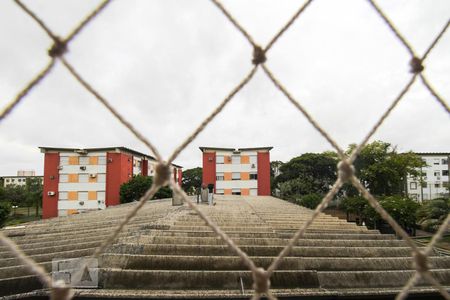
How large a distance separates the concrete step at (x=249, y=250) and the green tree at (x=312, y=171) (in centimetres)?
2480

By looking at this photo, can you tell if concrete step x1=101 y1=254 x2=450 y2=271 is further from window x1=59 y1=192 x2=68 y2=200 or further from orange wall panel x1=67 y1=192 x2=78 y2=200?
window x1=59 y1=192 x2=68 y2=200

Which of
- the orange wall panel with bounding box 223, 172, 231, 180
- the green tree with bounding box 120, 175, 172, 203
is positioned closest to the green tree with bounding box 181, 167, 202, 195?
the orange wall panel with bounding box 223, 172, 231, 180

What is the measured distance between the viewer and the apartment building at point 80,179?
914 inches

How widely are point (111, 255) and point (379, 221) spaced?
1556 centimetres

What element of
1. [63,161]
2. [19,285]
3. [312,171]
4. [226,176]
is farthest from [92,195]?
[19,285]

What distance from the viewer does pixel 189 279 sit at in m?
2.61

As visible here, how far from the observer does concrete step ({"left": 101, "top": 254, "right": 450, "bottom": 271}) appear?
2926 mm

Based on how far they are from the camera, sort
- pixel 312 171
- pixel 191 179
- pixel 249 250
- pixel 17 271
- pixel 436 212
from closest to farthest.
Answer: pixel 17 271 → pixel 249 250 → pixel 436 212 → pixel 312 171 → pixel 191 179

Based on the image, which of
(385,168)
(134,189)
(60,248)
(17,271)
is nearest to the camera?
(17,271)

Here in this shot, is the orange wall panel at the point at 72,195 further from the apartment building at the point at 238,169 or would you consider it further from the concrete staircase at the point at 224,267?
the concrete staircase at the point at 224,267

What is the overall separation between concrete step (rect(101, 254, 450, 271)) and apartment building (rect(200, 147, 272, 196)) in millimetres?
21808

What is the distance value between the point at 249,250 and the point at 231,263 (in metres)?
0.57

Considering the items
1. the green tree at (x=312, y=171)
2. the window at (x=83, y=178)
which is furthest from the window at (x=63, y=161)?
the green tree at (x=312, y=171)

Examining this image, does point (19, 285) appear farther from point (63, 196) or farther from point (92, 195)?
point (63, 196)
